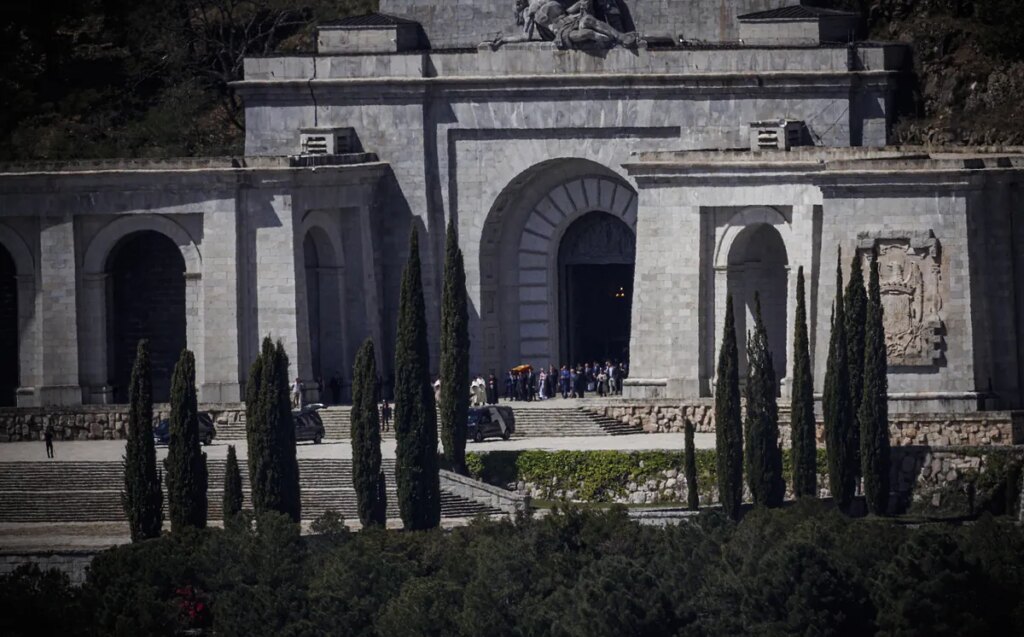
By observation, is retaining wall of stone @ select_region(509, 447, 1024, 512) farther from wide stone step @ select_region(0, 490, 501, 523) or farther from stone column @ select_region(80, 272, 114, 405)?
stone column @ select_region(80, 272, 114, 405)

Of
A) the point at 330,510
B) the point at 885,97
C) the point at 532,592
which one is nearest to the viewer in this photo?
the point at 532,592

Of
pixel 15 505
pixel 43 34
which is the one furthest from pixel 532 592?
pixel 43 34

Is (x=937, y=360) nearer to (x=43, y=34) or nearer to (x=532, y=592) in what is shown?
(x=532, y=592)

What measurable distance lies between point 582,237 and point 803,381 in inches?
640

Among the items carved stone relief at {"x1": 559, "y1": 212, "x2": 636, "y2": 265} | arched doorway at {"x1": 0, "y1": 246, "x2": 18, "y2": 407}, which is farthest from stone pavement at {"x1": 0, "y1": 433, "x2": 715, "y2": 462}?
carved stone relief at {"x1": 559, "y1": 212, "x2": 636, "y2": 265}

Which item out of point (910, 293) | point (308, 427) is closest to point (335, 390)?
point (308, 427)

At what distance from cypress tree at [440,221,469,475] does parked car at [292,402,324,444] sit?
4.84 m

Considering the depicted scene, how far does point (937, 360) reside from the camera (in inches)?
3949

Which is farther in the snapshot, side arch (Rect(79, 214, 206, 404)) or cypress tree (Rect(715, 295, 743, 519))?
side arch (Rect(79, 214, 206, 404))

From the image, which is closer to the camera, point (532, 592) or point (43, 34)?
point (532, 592)

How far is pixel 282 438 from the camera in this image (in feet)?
309

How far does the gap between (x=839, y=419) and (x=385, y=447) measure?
12.3 meters

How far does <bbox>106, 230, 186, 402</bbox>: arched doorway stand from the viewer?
110188 millimetres

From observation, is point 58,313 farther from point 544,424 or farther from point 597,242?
point 597,242
